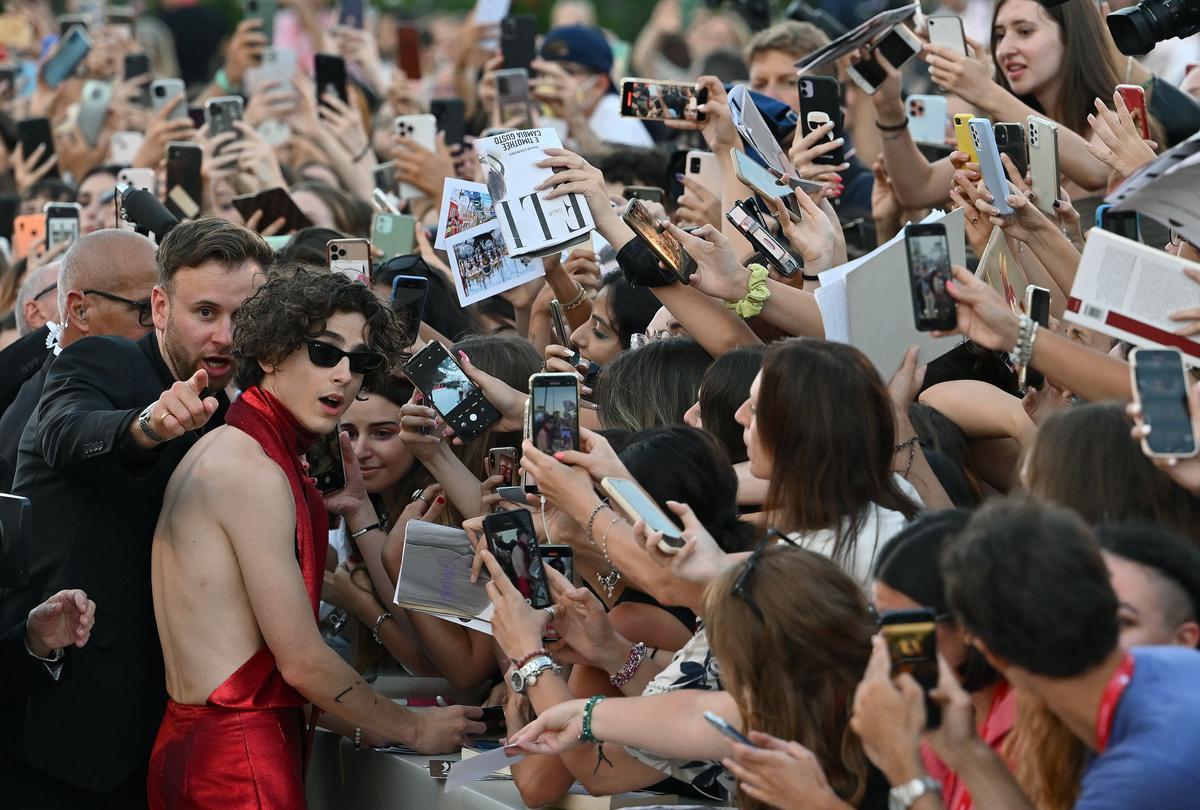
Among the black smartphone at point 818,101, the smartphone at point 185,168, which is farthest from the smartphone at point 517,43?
the black smartphone at point 818,101

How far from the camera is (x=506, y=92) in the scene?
328 inches

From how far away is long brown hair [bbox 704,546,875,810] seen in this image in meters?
3.10

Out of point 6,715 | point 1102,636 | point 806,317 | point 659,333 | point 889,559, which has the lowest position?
point 6,715

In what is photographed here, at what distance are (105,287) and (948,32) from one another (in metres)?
3.13

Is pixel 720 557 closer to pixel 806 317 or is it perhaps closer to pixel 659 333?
pixel 806 317

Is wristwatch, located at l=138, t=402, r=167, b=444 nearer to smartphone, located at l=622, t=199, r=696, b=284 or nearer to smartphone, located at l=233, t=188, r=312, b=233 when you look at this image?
smartphone, located at l=622, t=199, r=696, b=284

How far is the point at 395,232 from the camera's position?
6.96 metres

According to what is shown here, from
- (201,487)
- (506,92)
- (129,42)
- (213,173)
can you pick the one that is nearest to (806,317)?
(201,487)

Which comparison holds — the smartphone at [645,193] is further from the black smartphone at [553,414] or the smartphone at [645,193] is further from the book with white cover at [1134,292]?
the book with white cover at [1134,292]

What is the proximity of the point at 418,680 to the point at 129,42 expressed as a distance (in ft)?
27.2

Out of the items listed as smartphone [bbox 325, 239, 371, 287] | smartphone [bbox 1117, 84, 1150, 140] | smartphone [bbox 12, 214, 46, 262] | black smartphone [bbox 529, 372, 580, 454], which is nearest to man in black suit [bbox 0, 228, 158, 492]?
smartphone [bbox 325, 239, 371, 287]

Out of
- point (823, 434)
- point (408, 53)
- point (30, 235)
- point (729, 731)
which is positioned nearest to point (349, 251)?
point (823, 434)

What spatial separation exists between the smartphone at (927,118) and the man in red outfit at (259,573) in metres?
3.70

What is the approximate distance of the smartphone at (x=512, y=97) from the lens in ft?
27.2
